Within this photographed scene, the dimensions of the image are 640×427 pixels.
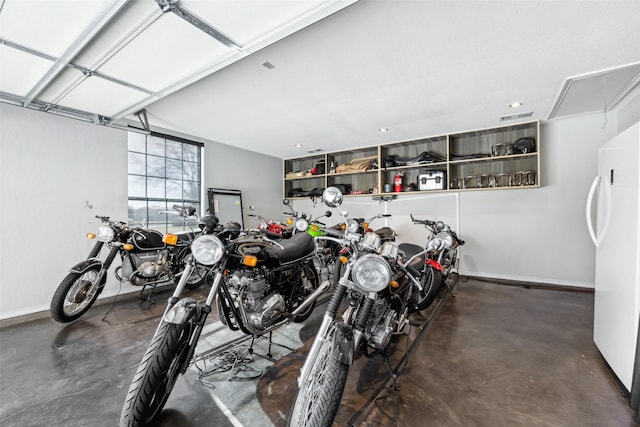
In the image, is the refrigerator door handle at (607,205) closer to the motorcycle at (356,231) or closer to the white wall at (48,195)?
the motorcycle at (356,231)

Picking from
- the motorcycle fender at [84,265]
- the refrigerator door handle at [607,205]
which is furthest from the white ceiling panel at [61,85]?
the refrigerator door handle at [607,205]

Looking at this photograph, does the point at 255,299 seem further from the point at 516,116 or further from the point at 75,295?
the point at 516,116

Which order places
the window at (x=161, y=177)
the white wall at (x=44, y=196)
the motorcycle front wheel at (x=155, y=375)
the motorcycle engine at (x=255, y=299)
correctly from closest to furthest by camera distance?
the motorcycle front wheel at (x=155, y=375), the motorcycle engine at (x=255, y=299), the white wall at (x=44, y=196), the window at (x=161, y=177)

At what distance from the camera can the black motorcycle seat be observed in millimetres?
1922

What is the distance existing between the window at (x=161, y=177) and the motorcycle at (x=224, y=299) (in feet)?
7.92

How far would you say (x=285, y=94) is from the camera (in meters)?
2.85

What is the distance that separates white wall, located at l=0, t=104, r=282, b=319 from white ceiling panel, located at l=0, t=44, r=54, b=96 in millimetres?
590

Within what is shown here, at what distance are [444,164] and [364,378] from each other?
160 inches

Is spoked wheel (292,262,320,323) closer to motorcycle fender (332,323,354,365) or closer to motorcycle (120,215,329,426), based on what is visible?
motorcycle (120,215,329,426)

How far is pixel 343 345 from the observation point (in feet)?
3.83

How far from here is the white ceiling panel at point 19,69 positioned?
1862 millimetres

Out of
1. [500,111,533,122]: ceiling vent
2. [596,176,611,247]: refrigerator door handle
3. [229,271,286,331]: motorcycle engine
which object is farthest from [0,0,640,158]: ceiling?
[229,271,286,331]: motorcycle engine

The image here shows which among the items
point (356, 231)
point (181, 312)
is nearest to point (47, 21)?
→ point (181, 312)

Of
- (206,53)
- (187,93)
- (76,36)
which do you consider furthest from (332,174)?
(76,36)
